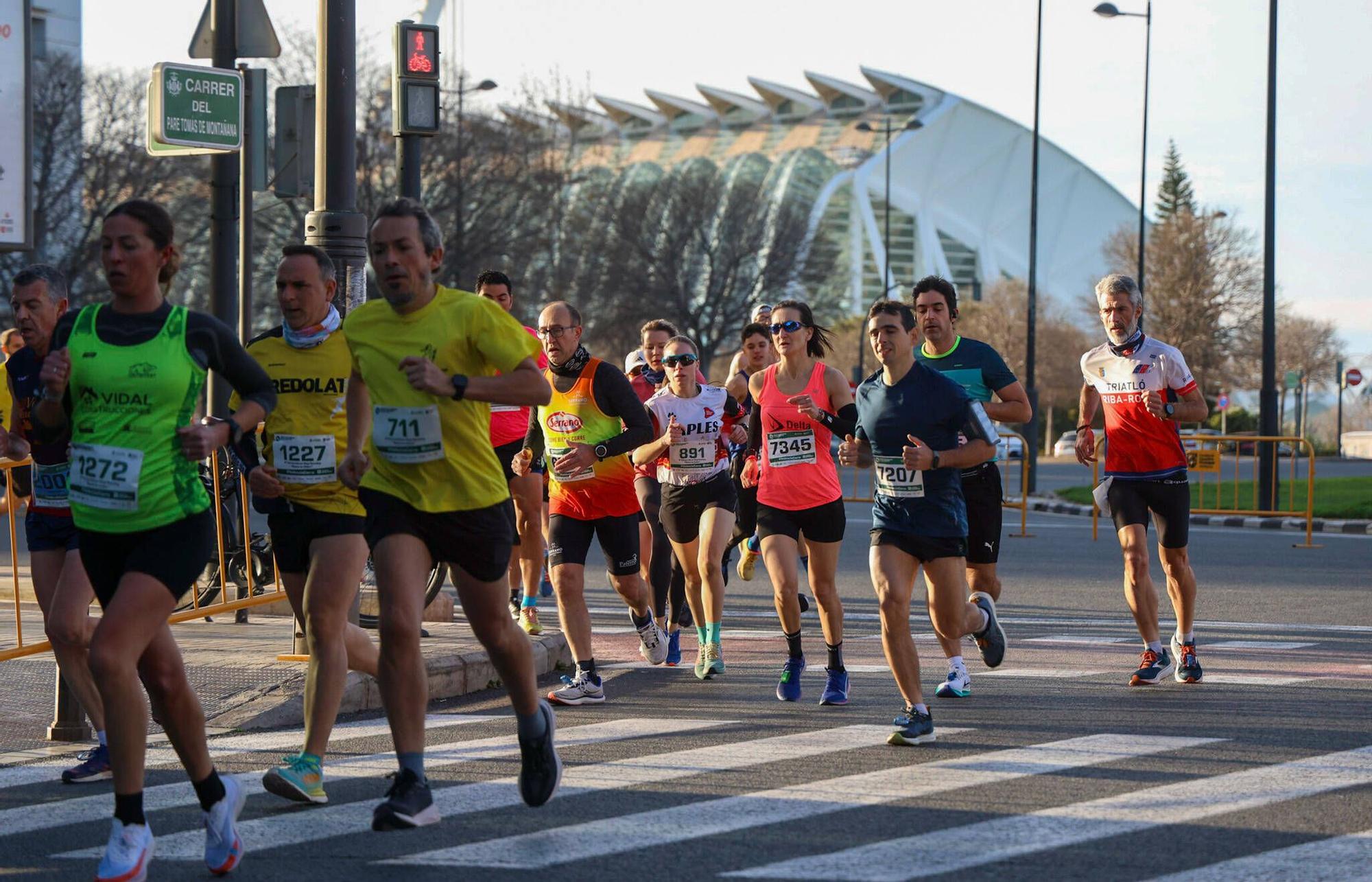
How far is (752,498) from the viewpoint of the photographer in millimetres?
11602

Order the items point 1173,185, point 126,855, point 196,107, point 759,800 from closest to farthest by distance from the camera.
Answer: point 126,855
point 759,800
point 196,107
point 1173,185

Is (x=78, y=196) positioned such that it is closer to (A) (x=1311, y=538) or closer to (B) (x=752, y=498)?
(A) (x=1311, y=538)

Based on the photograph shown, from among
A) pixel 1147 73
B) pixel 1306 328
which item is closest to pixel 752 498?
pixel 1147 73

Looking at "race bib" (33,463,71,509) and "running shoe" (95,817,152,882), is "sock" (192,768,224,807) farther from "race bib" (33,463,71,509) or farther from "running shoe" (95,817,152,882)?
"race bib" (33,463,71,509)

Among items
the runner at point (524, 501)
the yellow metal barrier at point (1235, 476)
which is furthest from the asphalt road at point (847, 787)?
the yellow metal barrier at point (1235, 476)

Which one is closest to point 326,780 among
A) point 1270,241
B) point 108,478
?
point 108,478

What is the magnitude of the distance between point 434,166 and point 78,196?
27.3 ft

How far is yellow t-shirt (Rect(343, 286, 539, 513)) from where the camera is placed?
5.99 metres

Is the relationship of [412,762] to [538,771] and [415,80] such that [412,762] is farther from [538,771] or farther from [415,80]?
[415,80]

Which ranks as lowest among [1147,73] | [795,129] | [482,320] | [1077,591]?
[1077,591]

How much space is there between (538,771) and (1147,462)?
461 cm

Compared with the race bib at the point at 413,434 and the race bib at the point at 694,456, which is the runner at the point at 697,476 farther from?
the race bib at the point at 413,434

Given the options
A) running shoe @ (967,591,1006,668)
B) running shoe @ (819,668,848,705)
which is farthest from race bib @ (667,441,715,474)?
running shoe @ (819,668,848,705)

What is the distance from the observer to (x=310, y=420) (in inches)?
265
